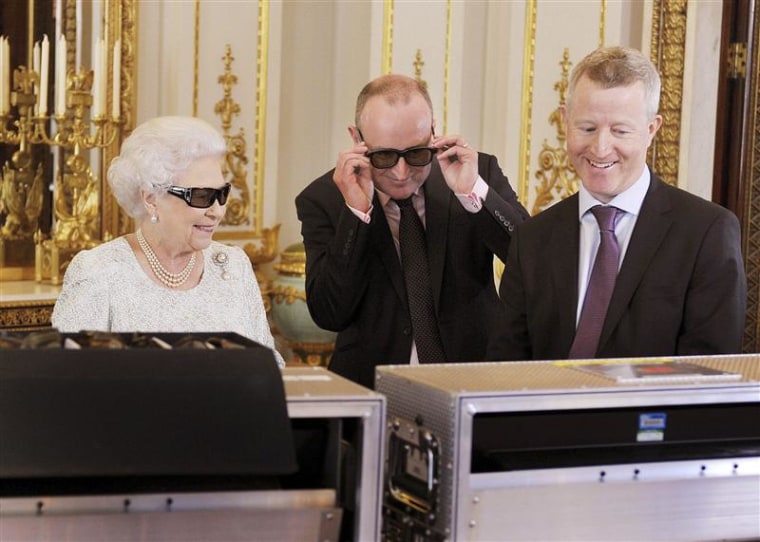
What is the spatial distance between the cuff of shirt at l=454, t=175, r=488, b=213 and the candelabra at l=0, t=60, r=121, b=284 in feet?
8.81

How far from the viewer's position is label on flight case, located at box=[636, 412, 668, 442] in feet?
7.72

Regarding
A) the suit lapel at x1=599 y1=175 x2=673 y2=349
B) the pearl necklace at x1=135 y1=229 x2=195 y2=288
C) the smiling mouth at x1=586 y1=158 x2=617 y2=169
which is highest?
the smiling mouth at x1=586 y1=158 x2=617 y2=169

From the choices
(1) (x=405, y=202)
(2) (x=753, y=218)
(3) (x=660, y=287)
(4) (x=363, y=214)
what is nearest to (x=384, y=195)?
(1) (x=405, y=202)

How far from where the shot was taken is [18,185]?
230 inches

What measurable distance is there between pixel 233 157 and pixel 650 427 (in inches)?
185

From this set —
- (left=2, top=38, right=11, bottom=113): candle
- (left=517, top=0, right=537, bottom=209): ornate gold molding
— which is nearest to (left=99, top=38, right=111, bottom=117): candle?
(left=2, top=38, right=11, bottom=113): candle

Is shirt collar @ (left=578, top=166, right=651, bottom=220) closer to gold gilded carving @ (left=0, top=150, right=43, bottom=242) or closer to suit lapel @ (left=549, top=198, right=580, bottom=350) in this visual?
suit lapel @ (left=549, top=198, right=580, bottom=350)

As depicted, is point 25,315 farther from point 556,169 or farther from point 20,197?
point 556,169

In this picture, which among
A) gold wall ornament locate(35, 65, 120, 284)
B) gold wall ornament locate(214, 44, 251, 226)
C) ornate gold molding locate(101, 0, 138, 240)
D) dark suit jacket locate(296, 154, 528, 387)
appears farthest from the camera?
gold wall ornament locate(214, 44, 251, 226)

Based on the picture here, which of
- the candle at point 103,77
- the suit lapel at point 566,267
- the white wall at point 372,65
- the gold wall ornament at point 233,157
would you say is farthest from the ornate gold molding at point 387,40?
the suit lapel at point 566,267

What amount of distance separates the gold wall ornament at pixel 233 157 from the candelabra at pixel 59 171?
0.85 meters

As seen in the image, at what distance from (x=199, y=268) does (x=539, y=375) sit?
1.28m

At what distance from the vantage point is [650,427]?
2.36m

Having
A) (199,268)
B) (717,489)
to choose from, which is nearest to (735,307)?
(717,489)
